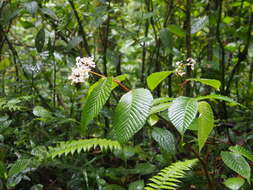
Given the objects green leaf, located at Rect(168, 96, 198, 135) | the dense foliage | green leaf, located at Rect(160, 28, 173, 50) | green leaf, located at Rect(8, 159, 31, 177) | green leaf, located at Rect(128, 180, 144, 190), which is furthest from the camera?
green leaf, located at Rect(160, 28, 173, 50)

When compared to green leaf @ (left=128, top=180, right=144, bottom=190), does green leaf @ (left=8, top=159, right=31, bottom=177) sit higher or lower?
higher

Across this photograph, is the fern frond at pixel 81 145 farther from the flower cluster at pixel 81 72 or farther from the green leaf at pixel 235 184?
the green leaf at pixel 235 184

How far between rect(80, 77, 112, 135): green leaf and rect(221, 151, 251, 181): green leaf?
63 cm

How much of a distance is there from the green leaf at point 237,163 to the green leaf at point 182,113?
42cm

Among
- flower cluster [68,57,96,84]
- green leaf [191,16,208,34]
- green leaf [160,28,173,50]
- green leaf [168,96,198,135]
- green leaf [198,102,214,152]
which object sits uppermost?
green leaf [191,16,208,34]

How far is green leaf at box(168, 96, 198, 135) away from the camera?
86cm

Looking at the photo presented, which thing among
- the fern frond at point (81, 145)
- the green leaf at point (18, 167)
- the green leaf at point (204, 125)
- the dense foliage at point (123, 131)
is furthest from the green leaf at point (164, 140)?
the green leaf at point (18, 167)

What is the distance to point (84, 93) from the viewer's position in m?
2.18

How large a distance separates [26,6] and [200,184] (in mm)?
1445

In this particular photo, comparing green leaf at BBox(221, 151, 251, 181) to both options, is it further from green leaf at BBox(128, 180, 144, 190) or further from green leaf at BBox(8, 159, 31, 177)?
green leaf at BBox(8, 159, 31, 177)

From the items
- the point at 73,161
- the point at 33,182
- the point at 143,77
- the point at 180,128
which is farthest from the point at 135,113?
the point at 143,77

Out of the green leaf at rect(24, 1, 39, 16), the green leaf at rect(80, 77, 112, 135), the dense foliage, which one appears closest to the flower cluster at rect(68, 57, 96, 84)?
the dense foliage

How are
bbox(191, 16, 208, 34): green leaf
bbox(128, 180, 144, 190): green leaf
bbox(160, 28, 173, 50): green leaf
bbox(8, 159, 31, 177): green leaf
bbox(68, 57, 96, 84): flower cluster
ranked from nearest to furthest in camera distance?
bbox(68, 57, 96, 84): flower cluster, bbox(8, 159, 31, 177): green leaf, bbox(128, 180, 144, 190): green leaf, bbox(160, 28, 173, 50): green leaf, bbox(191, 16, 208, 34): green leaf

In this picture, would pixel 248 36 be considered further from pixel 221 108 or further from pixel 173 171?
pixel 173 171
